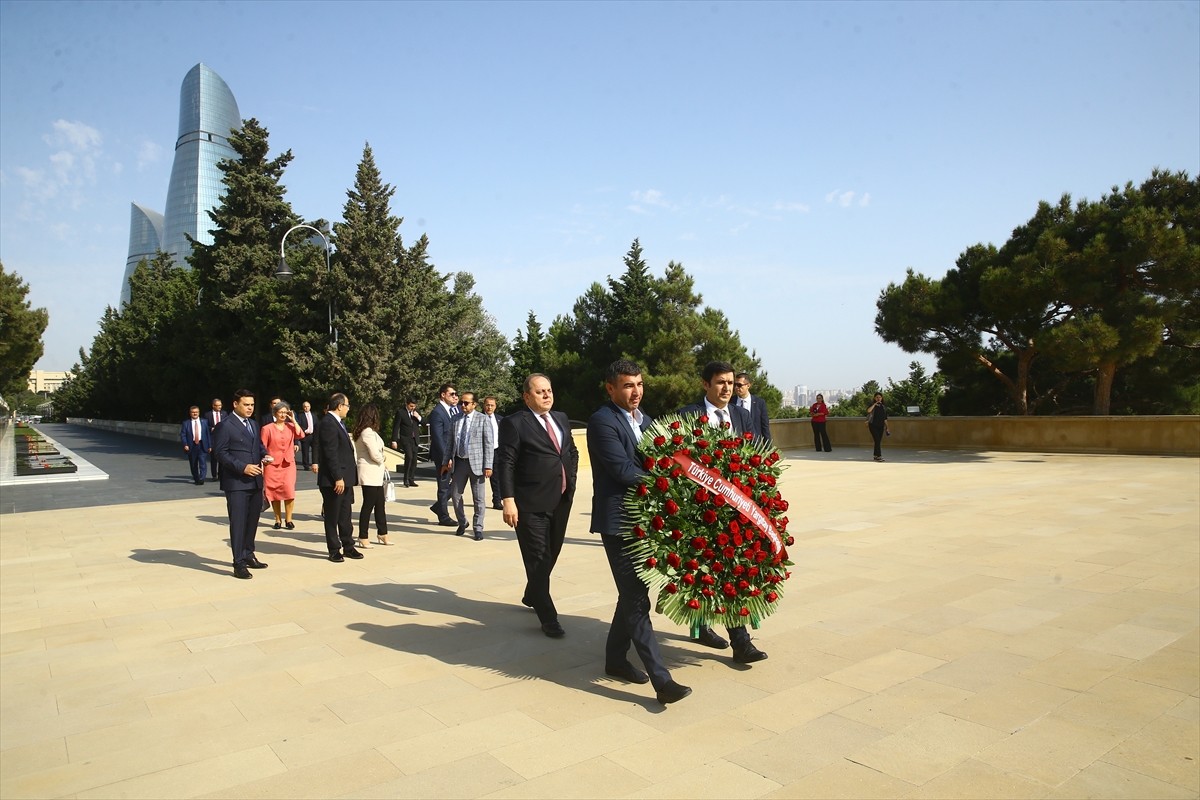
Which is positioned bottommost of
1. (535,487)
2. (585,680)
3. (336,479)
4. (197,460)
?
(585,680)

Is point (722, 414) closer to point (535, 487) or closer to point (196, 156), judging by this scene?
point (535, 487)

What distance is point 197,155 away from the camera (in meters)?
140

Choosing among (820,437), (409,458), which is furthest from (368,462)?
(820,437)

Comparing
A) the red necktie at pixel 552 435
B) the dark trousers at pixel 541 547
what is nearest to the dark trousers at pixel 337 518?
the dark trousers at pixel 541 547

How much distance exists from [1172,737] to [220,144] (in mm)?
165780

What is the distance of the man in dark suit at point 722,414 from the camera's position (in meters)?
5.07

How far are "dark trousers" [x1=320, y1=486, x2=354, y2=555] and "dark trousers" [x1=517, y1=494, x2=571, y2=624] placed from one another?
136 inches

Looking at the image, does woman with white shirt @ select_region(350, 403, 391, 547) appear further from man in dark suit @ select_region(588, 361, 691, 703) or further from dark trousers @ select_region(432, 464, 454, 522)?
man in dark suit @ select_region(588, 361, 691, 703)

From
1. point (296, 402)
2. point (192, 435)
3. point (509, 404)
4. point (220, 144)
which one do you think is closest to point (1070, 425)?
point (192, 435)

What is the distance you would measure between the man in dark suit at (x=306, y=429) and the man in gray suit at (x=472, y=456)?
22.8 ft

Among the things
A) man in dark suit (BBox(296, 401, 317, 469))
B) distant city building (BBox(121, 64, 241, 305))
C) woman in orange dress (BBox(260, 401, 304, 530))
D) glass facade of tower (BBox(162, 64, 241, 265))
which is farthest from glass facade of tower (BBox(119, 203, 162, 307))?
woman in orange dress (BBox(260, 401, 304, 530))

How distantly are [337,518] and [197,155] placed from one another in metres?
152

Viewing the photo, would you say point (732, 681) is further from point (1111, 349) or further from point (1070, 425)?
point (1070, 425)

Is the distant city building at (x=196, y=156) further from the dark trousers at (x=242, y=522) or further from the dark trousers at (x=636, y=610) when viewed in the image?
the dark trousers at (x=636, y=610)
